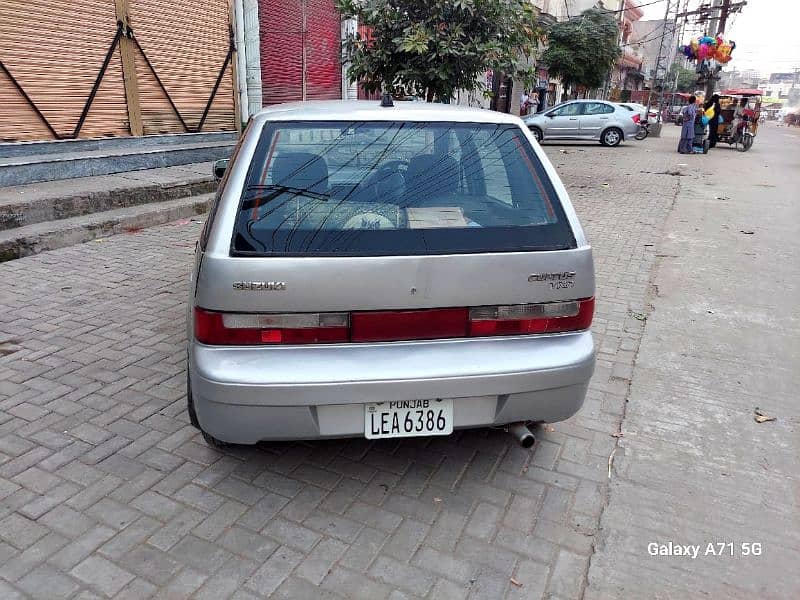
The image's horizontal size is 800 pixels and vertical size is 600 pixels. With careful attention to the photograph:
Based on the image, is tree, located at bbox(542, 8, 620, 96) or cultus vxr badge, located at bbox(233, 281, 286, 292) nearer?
Result: cultus vxr badge, located at bbox(233, 281, 286, 292)

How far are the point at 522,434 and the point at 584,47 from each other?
24.3 metres

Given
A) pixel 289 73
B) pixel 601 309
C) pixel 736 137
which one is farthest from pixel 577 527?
pixel 736 137

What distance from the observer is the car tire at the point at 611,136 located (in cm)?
2047

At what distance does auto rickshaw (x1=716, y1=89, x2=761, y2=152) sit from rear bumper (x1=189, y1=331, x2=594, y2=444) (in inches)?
868

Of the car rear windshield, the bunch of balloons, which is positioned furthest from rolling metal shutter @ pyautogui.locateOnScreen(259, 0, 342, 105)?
the bunch of balloons

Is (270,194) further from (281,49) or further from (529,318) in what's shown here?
(281,49)

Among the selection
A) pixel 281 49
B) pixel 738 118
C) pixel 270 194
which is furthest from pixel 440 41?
pixel 738 118

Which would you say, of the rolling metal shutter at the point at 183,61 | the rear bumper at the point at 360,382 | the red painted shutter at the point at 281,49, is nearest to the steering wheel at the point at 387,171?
the rear bumper at the point at 360,382

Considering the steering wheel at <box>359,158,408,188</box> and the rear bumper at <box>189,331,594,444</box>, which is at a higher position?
the steering wheel at <box>359,158,408,188</box>

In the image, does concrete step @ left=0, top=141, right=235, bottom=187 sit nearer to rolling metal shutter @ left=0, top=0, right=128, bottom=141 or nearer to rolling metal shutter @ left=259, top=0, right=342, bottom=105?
rolling metal shutter @ left=0, top=0, right=128, bottom=141

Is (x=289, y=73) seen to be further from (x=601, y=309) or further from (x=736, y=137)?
(x=736, y=137)

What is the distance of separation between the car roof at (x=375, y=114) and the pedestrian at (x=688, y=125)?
17176 mm

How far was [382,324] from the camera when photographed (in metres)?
2.41

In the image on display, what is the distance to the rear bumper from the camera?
2.30 metres
